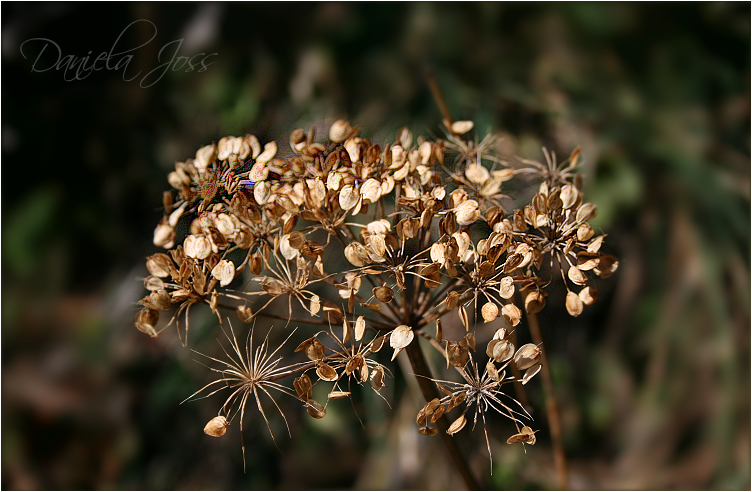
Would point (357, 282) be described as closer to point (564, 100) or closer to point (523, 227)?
point (523, 227)

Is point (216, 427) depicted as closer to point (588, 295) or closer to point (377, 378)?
point (377, 378)

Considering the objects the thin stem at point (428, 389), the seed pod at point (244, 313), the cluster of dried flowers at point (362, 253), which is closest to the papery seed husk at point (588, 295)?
the cluster of dried flowers at point (362, 253)

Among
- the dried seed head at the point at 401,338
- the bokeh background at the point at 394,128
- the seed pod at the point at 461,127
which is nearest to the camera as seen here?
the dried seed head at the point at 401,338

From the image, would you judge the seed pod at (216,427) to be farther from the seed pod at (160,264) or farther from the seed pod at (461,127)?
the seed pod at (461,127)

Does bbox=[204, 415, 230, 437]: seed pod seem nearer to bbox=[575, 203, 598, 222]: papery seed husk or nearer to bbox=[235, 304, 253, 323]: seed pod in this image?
bbox=[235, 304, 253, 323]: seed pod

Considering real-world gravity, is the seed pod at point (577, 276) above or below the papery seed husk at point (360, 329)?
below

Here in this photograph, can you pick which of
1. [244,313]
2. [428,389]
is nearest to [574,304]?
[428,389]

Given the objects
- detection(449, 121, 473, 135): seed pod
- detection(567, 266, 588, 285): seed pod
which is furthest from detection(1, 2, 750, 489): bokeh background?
detection(567, 266, 588, 285): seed pod
